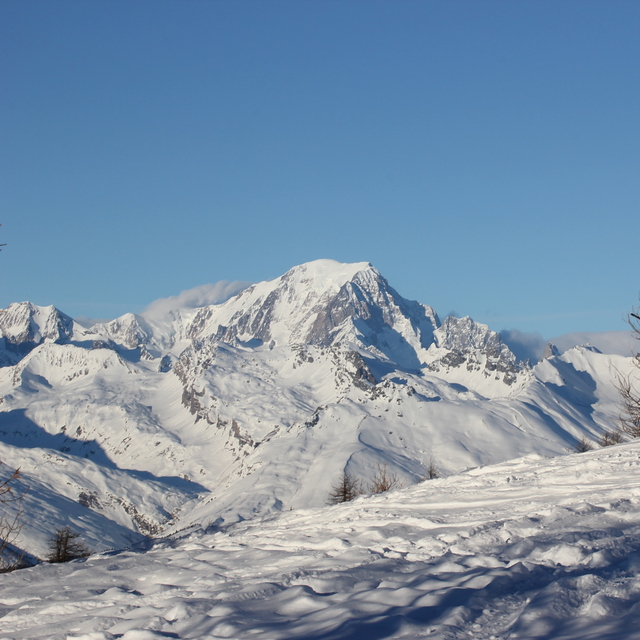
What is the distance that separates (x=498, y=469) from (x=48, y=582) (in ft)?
48.5

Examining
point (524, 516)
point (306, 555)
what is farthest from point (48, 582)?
point (524, 516)

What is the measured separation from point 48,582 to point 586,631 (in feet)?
37.7

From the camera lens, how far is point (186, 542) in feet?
63.5

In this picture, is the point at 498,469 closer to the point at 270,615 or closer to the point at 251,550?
the point at 251,550

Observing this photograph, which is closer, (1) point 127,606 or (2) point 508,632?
(2) point 508,632

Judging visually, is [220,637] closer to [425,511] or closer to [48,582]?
[48,582]

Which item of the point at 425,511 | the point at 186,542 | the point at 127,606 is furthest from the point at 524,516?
the point at 186,542

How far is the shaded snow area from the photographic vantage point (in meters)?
8.64

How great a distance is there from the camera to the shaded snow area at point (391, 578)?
340 inches

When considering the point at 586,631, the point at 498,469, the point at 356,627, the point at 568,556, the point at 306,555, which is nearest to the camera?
the point at 586,631

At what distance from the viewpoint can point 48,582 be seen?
14.9 meters

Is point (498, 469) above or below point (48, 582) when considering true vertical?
below

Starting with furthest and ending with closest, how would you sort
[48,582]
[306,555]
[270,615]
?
[48,582]
[306,555]
[270,615]

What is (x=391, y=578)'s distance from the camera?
36.0 feet
